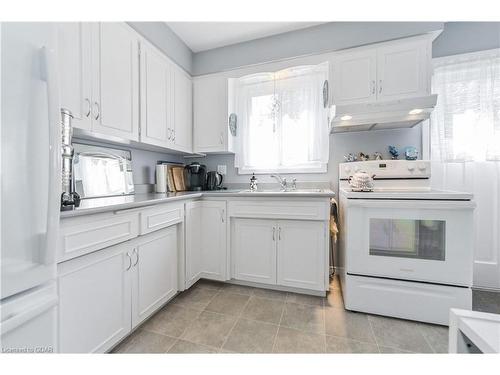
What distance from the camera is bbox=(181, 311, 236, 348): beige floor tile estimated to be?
4.38ft

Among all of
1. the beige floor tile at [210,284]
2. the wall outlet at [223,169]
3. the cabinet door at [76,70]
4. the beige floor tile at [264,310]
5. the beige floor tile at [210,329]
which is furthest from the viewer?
the wall outlet at [223,169]

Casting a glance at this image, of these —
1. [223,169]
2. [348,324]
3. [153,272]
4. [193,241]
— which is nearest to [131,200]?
[153,272]

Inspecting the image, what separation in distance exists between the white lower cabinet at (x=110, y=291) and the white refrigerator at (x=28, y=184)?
1.10 ft

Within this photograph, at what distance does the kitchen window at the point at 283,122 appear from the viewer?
2326 mm

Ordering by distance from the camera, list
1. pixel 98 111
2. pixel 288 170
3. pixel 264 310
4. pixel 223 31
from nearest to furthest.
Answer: pixel 98 111 < pixel 264 310 < pixel 223 31 < pixel 288 170

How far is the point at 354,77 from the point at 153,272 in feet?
7.91

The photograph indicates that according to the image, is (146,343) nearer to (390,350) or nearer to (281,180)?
(390,350)

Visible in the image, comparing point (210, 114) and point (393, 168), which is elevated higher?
point (210, 114)

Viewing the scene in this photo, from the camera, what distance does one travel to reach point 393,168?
1.88 metres

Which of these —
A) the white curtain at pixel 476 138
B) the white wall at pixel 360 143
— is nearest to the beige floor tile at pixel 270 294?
the white wall at pixel 360 143

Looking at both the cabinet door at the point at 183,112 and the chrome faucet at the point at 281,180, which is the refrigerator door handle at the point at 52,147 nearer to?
the cabinet door at the point at 183,112

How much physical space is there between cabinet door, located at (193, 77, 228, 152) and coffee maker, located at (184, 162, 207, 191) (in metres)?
0.24

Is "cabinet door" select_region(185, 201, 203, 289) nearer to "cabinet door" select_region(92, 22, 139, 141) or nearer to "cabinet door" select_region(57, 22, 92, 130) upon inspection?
"cabinet door" select_region(92, 22, 139, 141)

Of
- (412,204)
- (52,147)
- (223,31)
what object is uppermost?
(223,31)
